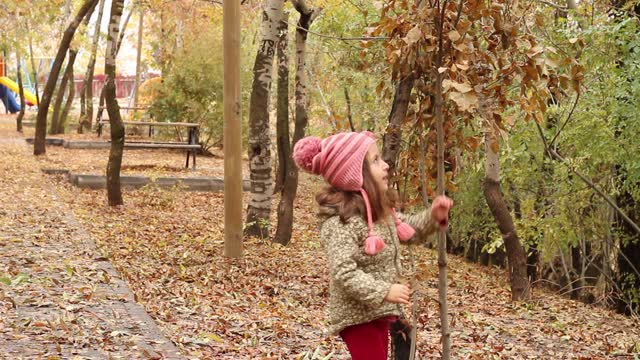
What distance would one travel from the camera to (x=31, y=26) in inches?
1236

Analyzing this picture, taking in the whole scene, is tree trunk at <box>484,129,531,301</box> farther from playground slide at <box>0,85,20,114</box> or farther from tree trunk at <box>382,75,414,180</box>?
playground slide at <box>0,85,20,114</box>

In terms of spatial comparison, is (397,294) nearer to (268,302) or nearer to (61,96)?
(268,302)

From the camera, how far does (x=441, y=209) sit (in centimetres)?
409

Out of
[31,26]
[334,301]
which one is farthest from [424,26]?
[31,26]

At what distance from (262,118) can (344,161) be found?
292 inches

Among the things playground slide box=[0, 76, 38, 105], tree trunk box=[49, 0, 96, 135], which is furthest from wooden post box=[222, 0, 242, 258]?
playground slide box=[0, 76, 38, 105]

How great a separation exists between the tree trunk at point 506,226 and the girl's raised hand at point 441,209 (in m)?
6.90

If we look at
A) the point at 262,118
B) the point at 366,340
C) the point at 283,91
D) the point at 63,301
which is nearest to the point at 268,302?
the point at 63,301

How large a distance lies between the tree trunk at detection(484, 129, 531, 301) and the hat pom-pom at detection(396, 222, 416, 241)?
6.81 meters

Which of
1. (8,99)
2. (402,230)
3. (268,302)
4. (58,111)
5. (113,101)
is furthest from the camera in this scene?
(8,99)

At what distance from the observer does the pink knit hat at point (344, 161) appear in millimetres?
3979

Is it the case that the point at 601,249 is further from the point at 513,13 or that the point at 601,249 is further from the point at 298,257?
the point at 513,13

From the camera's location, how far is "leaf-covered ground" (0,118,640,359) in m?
7.16

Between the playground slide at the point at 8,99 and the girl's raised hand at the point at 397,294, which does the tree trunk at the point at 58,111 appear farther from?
the girl's raised hand at the point at 397,294
